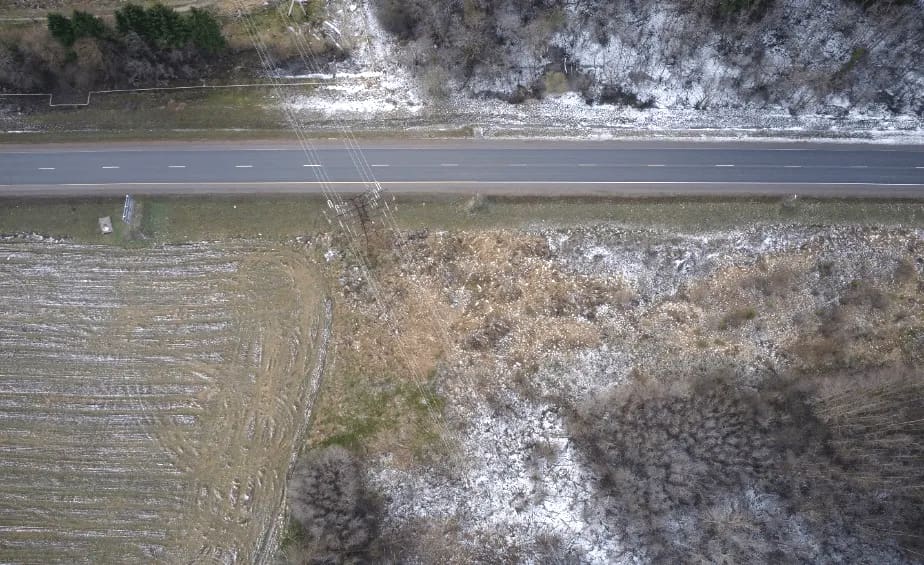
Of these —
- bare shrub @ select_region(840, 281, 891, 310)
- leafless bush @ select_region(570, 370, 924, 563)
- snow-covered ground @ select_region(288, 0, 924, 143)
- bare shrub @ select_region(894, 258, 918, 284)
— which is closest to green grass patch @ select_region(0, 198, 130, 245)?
snow-covered ground @ select_region(288, 0, 924, 143)

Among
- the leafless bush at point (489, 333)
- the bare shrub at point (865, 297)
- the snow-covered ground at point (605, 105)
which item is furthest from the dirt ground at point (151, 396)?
the bare shrub at point (865, 297)

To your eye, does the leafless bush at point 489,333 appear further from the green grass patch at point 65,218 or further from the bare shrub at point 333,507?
the green grass patch at point 65,218

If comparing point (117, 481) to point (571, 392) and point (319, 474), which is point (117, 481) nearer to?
point (319, 474)

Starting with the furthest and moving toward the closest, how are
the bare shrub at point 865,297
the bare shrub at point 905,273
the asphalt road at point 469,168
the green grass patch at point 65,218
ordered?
the asphalt road at point 469,168 → the green grass patch at point 65,218 → the bare shrub at point 905,273 → the bare shrub at point 865,297

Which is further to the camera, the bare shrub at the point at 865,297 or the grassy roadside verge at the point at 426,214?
the grassy roadside verge at the point at 426,214

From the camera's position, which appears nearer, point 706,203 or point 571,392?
point 571,392

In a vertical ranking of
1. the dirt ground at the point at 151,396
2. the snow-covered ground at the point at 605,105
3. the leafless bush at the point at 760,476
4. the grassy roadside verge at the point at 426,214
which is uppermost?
the snow-covered ground at the point at 605,105

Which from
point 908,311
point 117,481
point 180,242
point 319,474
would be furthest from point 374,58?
point 908,311
